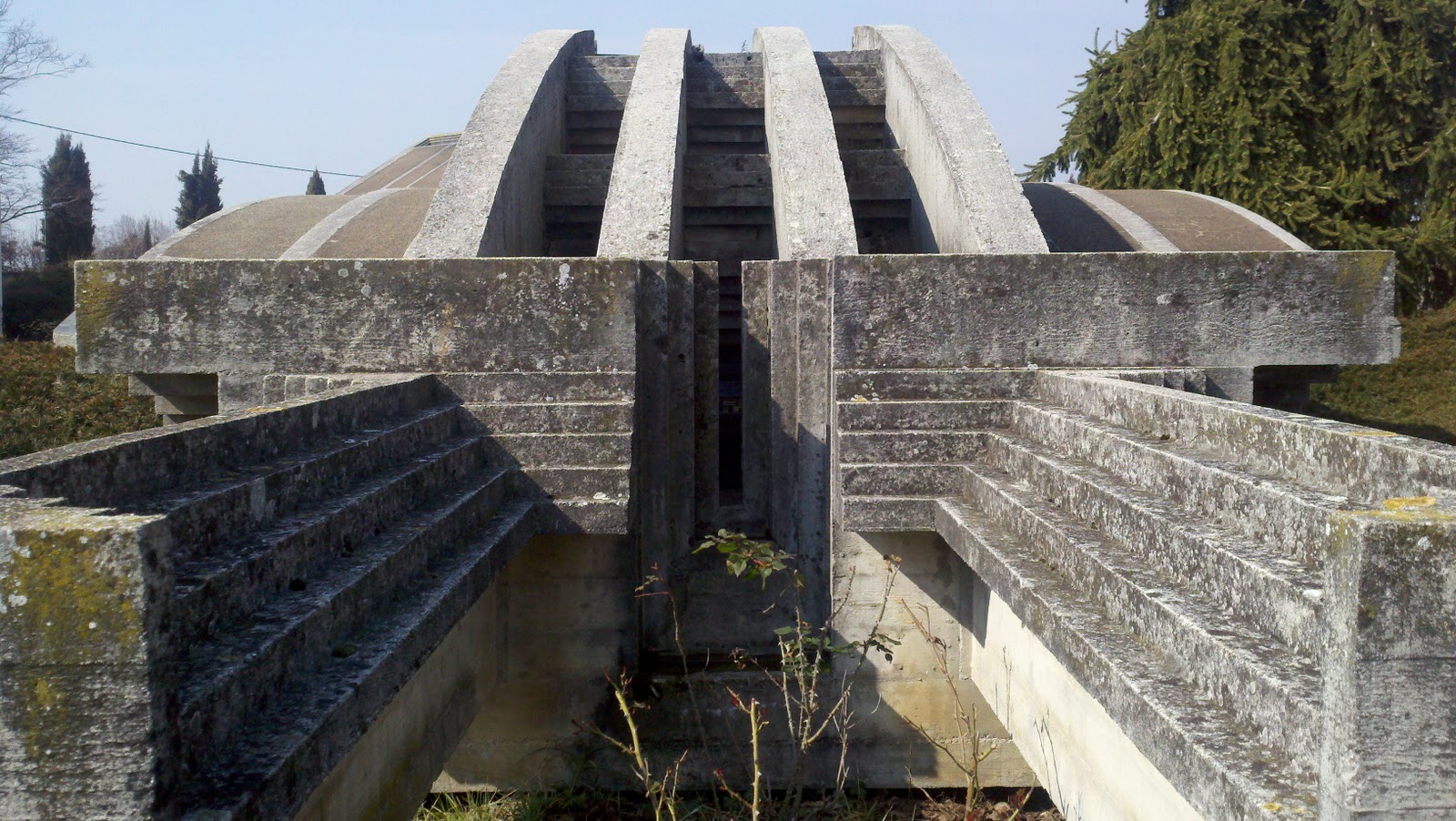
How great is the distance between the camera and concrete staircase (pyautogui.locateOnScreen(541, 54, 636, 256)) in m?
7.33

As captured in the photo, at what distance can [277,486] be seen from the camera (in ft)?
8.15

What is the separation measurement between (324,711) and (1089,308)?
3474 millimetres

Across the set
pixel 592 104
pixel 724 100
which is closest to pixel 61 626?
pixel 592 104

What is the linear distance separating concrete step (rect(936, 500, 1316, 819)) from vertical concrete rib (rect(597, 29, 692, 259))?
2.72 meters

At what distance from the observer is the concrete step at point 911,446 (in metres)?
4.30

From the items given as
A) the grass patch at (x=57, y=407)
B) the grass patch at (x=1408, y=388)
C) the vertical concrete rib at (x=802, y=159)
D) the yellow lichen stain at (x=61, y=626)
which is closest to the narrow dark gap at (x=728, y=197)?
the vertical concrete rib at (x=802, y=159)

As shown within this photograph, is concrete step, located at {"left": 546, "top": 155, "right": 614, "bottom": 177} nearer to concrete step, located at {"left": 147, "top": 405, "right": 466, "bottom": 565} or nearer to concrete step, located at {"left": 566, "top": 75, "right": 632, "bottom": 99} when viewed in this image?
concrete step, located at {"left": 566, "top": 75, "right": 632, "bottom": 99}

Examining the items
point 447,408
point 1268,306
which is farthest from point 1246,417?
point 447,408

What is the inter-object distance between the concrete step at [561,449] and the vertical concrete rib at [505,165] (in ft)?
4.82

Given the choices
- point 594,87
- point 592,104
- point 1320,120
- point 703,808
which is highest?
point 1320,120

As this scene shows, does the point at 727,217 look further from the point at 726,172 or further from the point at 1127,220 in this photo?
the point at 1127,220

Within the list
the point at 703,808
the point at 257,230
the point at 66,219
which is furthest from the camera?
the point at 66,219

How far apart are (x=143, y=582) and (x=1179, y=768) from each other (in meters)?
1.83

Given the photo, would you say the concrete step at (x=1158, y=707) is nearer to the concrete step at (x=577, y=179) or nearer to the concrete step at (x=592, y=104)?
the concrete step at (x=577, y=179)
